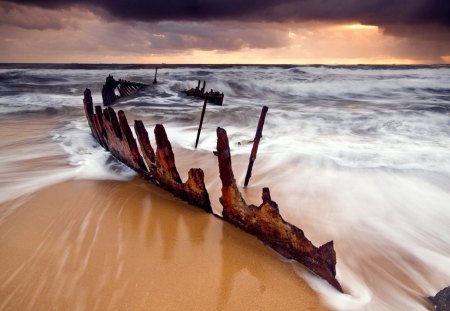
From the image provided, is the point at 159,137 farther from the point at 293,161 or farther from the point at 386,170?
the point at 386,170

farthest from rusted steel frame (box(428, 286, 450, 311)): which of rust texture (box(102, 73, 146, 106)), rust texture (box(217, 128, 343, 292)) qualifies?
rust texture (box(102, 73, 146, 106))

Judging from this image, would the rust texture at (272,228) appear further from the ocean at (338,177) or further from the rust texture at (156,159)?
the rust texture at (156,159)

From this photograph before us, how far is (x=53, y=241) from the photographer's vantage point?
2.70 metres

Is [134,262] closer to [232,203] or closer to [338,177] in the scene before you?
[232,203]

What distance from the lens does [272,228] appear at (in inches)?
103

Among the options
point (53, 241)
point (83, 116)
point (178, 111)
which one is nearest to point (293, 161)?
point (53, 241)

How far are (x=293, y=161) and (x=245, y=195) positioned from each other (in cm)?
170

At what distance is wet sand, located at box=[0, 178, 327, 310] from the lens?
2.11 m

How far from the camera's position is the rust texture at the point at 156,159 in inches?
128

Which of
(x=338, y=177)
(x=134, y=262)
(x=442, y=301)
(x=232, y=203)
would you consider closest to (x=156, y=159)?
Answer: (x=232, y=203)

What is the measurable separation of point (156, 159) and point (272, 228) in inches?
61.8

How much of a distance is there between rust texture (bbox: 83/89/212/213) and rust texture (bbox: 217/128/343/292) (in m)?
0.33

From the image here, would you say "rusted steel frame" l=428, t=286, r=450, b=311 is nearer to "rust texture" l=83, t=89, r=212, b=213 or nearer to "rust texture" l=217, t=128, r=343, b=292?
"rust texture" l=217, t=128, r=343, b=292

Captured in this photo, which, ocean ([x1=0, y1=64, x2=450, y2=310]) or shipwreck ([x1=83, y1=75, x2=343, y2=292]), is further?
ocean ([x1=0, y1=64, x2=450, y2=310])
